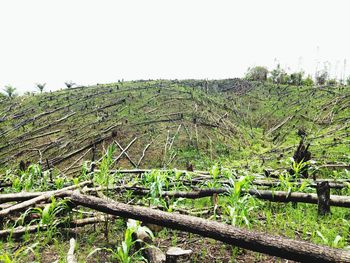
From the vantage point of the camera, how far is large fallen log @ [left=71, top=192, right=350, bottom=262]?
2.13 m

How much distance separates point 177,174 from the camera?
555cm

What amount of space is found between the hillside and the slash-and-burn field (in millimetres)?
133

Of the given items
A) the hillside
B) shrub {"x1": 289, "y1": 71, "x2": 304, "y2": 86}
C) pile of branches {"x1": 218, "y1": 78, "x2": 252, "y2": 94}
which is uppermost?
shrub {"x1": 289, "y1": 71, "x2": 304, "y2": 86}

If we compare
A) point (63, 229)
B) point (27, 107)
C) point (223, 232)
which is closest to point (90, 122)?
point (27, 107)

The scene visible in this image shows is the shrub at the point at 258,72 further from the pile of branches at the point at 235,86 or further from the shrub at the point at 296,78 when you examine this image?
the pile of branches at the point at 235,86

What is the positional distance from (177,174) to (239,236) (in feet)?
9.98

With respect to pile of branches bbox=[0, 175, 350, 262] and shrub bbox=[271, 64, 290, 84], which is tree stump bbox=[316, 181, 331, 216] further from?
shrub bbox=[271, 64, 290, 84]

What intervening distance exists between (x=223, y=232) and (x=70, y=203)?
2608mm

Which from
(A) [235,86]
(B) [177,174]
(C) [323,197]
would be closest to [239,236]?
(C) [323,197]

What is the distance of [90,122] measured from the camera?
21.5m

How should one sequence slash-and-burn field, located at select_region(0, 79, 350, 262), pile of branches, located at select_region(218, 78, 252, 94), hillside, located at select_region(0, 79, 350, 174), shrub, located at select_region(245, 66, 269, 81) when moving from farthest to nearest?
shrub, located at select_region(245, 66, 269, 81) < pile of branches, located at select_region(218, 78, 252, 94) < hillside, located at select_region(0, 79, 350, 174) < slash-and-burn field, located at select_region(0, 79, 350, 262)

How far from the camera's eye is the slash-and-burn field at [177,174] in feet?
10.9

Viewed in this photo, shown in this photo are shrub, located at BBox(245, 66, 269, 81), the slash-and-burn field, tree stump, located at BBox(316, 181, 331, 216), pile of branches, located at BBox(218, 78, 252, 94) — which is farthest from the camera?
shrub, located at BBox(245, 66, 269, 81)

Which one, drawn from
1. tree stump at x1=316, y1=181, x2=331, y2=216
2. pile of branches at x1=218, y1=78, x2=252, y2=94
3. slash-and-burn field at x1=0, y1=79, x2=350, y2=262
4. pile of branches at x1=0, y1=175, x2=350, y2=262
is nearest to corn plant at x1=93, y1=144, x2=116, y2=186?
slash-and-burn field at x1=0, y1=79, x2=350, y2=262
